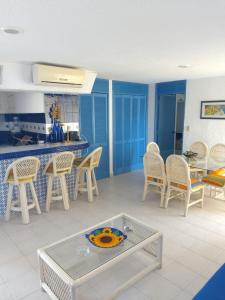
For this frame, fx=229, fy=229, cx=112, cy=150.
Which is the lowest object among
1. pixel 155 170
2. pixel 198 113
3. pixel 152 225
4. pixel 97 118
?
pixel 152 225

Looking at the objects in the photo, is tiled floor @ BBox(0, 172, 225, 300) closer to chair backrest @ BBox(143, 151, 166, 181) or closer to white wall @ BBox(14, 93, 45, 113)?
chair backrest @ BBox(143, 151, 166, 181)

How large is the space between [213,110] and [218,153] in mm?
931

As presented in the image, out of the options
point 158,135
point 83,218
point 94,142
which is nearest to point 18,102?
point 94,142

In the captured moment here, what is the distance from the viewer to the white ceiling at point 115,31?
4.77ft

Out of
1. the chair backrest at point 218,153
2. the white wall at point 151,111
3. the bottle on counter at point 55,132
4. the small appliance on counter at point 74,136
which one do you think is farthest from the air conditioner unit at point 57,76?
the chair backrest at point 218,153

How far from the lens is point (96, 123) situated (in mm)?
4723

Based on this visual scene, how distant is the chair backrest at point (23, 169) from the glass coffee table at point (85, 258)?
126cm

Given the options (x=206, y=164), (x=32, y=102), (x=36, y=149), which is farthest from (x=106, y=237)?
(x=32, y=102)

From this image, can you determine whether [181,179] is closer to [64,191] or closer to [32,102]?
[64,191]

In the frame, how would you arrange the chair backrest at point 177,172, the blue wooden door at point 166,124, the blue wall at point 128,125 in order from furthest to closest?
the blue wooden door at point 166,124 < the blue wall at point 128,125 < the chair backrest at point 177,172

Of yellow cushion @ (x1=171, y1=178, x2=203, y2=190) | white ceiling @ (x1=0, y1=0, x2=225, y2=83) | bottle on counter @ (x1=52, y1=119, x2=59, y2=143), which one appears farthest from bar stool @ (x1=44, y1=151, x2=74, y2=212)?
yellow cushion @ (x1=171, y1=178, x2=203, y2=190)

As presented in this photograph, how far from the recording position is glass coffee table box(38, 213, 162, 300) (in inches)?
66.2

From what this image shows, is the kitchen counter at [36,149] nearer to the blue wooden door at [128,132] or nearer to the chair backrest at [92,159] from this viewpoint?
the chair backrest at [92,159]

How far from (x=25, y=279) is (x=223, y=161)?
337 centimetres
